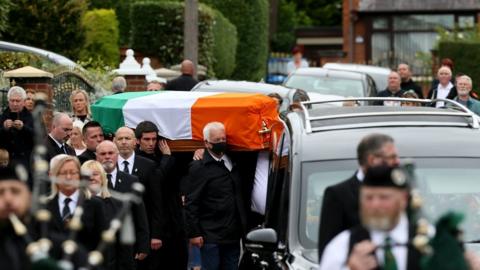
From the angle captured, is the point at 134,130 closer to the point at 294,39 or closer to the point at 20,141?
the point at 20,141

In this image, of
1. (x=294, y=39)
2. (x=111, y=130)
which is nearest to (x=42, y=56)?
(x=111, y=130)

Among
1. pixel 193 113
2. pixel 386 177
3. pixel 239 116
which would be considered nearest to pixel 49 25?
pixel 193 113

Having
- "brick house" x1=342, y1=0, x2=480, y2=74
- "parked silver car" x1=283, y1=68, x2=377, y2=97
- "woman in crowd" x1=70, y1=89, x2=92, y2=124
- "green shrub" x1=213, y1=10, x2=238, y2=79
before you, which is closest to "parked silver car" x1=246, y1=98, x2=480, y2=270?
"woman in crowd" x1=70, y1=89, x2=92, y2=124

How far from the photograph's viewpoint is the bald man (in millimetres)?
22000

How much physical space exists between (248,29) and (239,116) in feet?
91.3

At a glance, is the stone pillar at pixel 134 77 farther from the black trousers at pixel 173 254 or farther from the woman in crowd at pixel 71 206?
the woman in crowd at pixel 71 206

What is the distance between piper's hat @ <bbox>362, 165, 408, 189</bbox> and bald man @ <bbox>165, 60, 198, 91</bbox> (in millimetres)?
15382

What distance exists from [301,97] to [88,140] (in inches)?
192

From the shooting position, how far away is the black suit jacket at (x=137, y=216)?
471 inches

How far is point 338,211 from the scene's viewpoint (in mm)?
8180

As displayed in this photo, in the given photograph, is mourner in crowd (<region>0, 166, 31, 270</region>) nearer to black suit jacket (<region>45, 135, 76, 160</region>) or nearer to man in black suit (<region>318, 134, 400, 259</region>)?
man in black suit (<region>318, 134, 400, 259</region>)

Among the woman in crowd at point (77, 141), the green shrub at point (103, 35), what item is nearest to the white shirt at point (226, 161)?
the woman in crowd at point (77, 141)

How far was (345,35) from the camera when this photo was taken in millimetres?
51875

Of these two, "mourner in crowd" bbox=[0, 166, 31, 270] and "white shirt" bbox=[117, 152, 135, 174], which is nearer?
"mourner in crowd" bbox=[0, 166, 31, 270]
